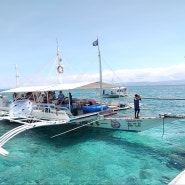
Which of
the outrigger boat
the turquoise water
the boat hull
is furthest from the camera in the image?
the outrigger boat

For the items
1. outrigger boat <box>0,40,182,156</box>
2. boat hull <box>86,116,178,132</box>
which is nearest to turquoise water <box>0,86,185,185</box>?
boat hull <box>86,116,178,132</box>

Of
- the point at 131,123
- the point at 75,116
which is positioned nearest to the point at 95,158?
the point at 75,116

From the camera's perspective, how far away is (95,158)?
1366 cm

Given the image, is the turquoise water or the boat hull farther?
the boat hull

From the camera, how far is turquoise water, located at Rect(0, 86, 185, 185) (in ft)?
36.2

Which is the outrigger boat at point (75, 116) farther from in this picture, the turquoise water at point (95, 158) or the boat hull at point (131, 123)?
the turquoise water at point (95, 158)

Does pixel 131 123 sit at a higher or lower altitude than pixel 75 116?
lower

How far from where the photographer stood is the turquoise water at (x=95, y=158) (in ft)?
36.2

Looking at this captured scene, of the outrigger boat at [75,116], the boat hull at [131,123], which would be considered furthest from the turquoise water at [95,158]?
the outrigger boat at [75,116]

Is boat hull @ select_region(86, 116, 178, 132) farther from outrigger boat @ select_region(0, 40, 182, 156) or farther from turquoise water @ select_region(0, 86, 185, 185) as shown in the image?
turquoise water @ select_region(0, 86, 185, 185)

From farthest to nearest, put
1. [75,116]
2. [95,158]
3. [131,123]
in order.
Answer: [75,116], [131,123], [95,158]

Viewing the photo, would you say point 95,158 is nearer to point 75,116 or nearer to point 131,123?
point 75,116

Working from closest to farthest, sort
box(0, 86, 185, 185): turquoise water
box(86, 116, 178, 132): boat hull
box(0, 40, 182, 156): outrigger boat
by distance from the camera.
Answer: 1. box(0, 86, 185, 185): turquoise water
2. box(86, 116, 178, 132): boat hull
3. box(0, 40, 182, 156): outrigger boat

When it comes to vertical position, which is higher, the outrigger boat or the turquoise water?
the outrigger boat
